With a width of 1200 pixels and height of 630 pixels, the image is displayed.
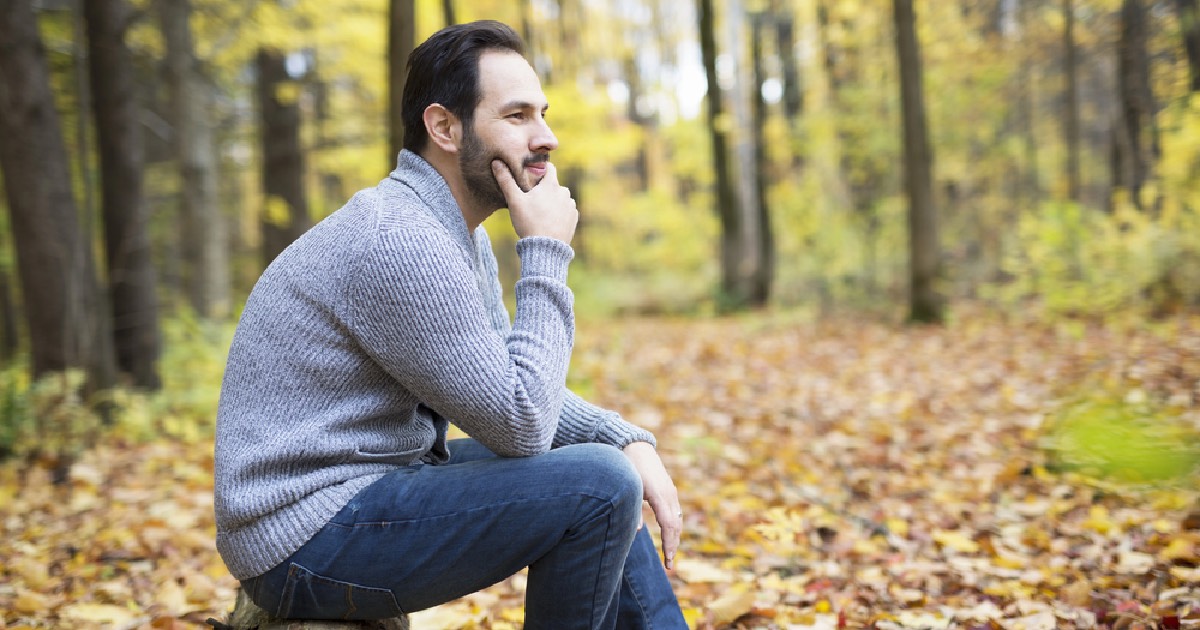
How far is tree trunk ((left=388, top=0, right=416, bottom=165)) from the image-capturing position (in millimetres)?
5980

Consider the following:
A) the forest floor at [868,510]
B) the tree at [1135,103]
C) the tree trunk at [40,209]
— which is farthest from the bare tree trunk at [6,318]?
the tree at [1135,103]

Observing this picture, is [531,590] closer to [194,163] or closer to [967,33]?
[194,163]

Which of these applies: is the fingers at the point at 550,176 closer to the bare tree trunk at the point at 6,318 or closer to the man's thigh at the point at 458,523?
the man's thigh at the point at 458,523

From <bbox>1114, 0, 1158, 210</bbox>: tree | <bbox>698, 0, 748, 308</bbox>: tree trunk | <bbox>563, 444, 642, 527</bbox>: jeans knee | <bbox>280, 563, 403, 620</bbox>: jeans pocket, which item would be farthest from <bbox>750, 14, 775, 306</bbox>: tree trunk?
<bbox>280, 563, 403, 620</bbox>: jeans pocket

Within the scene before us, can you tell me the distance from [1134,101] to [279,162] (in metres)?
11.0

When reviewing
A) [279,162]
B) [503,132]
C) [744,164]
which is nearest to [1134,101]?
[279,162]

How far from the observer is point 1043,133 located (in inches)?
779

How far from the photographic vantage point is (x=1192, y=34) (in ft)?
34.1

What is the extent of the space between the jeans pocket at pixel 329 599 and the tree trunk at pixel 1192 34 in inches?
441

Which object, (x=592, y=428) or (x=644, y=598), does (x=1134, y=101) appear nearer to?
(x=592, y=428)

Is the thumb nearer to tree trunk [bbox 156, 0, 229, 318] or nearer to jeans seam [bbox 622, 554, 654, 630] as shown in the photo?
jeans seam [bbox 622, 554, 654, 630]

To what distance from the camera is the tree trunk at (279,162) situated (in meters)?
10.1

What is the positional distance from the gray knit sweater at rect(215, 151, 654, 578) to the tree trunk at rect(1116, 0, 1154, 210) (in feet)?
38.2

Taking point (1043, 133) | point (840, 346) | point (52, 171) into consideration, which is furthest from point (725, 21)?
point (52, 171)
